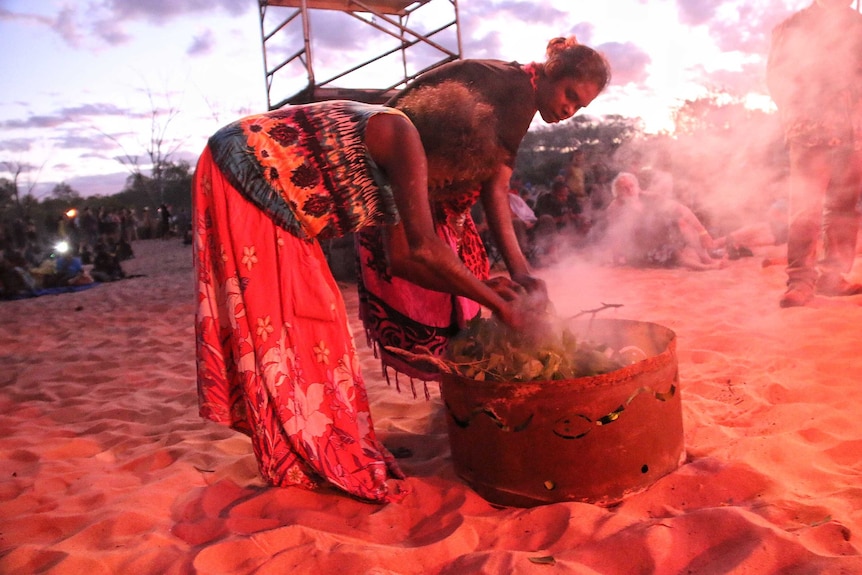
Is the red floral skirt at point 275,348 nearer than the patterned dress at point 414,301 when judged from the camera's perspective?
Yes

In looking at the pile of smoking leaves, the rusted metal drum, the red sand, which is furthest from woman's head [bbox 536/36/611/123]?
the red sand

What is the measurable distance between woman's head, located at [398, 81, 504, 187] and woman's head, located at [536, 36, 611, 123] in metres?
0.25

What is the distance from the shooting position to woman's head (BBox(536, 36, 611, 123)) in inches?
90.9

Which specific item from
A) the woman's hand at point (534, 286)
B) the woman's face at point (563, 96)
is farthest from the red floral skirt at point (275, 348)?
the woman's face at point (563, 96)

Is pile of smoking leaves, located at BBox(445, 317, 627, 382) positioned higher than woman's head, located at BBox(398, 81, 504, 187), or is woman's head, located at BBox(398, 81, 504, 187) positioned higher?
woman's head, located at BBox(398, 81, 504, 187)

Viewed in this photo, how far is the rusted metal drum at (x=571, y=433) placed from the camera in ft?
6.63

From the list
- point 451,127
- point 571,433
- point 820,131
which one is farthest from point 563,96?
point 820,131

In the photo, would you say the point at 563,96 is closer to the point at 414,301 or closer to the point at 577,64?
the point at 577,64

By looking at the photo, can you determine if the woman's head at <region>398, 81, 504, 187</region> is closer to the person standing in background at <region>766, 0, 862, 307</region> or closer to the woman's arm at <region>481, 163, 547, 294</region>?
the woman's arm at <region>481, 163, 547, 294</region>

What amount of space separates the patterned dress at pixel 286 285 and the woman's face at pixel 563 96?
27.1 inches

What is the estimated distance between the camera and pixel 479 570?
1.73 metres

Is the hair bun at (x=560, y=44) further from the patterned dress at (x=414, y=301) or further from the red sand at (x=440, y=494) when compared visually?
the red sand at (x=440, y=494)

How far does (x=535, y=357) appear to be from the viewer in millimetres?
2158

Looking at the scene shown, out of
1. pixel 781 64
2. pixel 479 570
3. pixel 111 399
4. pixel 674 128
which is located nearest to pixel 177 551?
pixel 479 570
